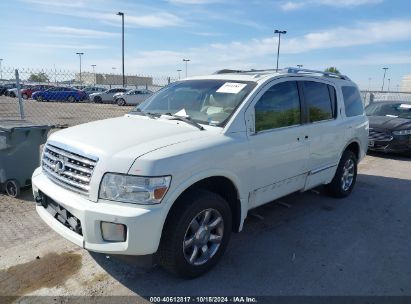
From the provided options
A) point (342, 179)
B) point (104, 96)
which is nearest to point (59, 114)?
point (104, 96)

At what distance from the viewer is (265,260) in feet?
12.0

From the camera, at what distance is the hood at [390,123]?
894 cm

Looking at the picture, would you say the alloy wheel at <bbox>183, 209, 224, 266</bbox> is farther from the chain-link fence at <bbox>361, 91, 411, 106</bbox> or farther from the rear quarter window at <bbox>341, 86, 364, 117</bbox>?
the chain-link fence at <bbox>361, 91, 411, 106</bbox>

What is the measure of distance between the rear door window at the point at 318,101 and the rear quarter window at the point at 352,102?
1.52 feet

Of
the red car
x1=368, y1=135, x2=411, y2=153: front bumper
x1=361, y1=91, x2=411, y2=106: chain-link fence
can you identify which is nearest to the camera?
x1=368, y1=135, x2=411, y2=153: front bumper


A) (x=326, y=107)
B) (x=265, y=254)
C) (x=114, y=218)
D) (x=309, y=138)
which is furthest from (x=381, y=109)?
(x=114, y=218)

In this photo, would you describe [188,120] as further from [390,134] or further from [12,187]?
[390,134]

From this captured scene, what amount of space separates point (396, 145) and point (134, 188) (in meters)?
8.16

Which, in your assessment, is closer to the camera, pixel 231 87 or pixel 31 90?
pixel 231 87

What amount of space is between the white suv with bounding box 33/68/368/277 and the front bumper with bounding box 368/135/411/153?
4.96 metres

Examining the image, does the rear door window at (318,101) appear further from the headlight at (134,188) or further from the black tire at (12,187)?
the black tire at (12,187)

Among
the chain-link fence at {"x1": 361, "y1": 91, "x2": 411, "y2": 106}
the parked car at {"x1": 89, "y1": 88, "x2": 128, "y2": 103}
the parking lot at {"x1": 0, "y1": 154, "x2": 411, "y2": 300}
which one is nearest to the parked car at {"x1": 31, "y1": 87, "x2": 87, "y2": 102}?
the parked car at {"x1": 89, "y1": 88, "x2": 128, "y2": 103}

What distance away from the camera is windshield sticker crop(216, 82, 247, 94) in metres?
3.81

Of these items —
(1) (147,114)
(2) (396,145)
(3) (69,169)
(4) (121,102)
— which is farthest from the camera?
(4) (121,102)
